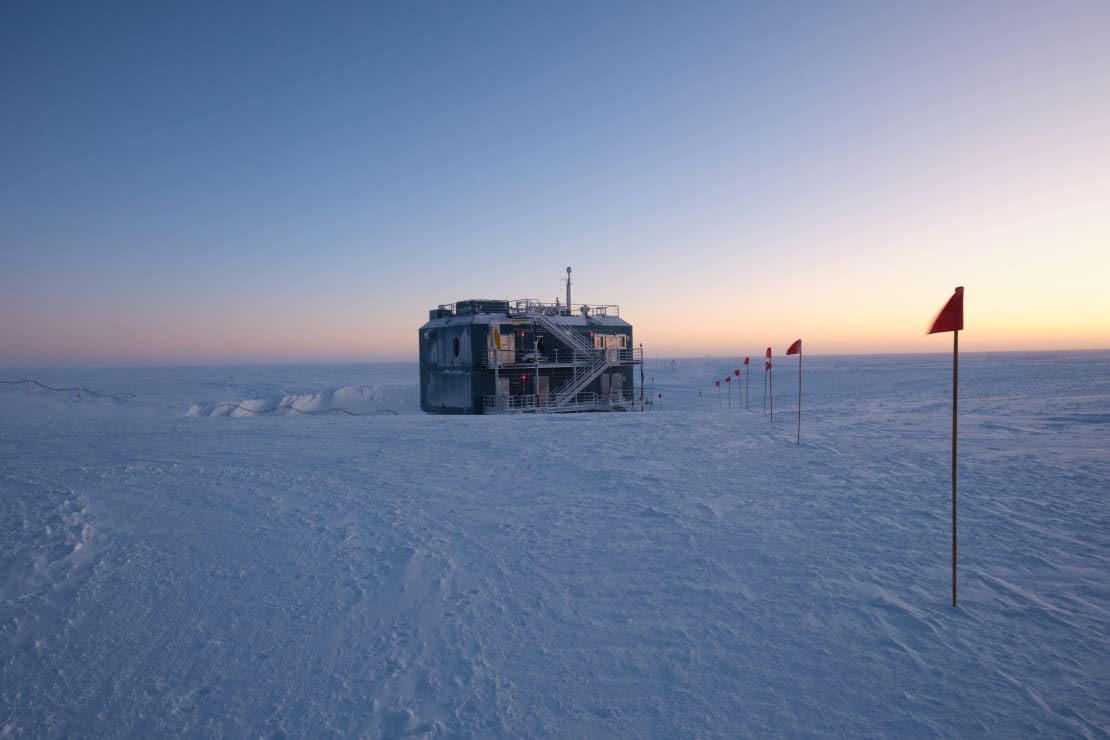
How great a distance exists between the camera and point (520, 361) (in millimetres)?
29750

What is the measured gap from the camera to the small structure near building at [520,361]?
29.0 metres

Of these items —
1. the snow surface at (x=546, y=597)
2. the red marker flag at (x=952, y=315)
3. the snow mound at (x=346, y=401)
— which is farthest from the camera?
the snow mound at (x=346, y=401)

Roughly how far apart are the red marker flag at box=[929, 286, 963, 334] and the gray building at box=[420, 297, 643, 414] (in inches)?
899

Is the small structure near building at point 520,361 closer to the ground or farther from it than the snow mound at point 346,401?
farther from it

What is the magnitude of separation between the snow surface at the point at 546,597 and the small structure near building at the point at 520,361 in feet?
52.7

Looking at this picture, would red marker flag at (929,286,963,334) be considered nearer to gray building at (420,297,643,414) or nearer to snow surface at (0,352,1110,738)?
snow surface at (0,352,1110,738)

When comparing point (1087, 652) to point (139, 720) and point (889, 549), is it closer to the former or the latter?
point (889, 549)

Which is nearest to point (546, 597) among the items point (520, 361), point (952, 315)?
point (952, 315)

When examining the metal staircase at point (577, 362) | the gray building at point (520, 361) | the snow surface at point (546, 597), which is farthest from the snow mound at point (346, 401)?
the snow surface at point (546, 597)

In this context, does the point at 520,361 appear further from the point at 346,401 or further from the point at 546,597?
the point at 346,401

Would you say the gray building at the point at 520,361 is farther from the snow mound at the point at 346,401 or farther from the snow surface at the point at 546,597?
the snow surface at the point at 546,597

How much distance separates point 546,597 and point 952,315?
6.40 m

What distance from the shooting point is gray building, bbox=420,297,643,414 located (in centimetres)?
2897

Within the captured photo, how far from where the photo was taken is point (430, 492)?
10695 mm
